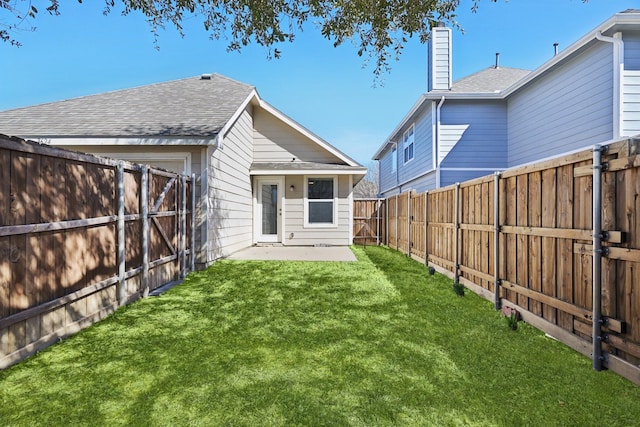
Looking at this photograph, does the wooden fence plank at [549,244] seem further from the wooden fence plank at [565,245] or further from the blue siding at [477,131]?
the blue siding at [477,131]

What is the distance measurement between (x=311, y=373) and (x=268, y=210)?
9188mm

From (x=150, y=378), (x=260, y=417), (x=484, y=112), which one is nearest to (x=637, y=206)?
(x=260, y=417)

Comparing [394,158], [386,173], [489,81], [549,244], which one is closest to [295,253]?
[549,244]

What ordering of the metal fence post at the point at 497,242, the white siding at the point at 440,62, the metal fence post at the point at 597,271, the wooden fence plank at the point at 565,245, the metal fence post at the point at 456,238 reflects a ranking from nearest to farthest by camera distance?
the metal fence post at the point at 597,271
the wooden fence plank at the point at 565,245
the metal fence post at the point at 497,242
the metal fence post at the point at 456,238
the white siding at the point at 440,62

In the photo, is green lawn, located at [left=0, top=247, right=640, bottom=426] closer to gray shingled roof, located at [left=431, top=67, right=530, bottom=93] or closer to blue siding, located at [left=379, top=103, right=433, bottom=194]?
blue siding, located at [left=379, top=103, right=433, bottom=194]

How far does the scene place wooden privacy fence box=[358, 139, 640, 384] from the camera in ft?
8.61

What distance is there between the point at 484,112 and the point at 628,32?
4.25m

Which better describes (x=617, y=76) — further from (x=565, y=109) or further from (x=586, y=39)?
(x=565, y=109)

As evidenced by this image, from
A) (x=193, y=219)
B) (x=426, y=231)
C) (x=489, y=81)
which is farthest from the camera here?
(x=489, y=81)

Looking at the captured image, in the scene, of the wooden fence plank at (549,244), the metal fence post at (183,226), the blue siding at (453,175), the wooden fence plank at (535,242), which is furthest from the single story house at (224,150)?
Result: the wooden fence plank at (549,244)

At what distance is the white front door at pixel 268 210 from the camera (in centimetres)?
1144

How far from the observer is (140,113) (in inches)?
344

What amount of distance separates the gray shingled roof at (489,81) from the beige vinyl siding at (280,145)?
475 centimetres

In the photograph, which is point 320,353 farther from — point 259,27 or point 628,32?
point 628,32
